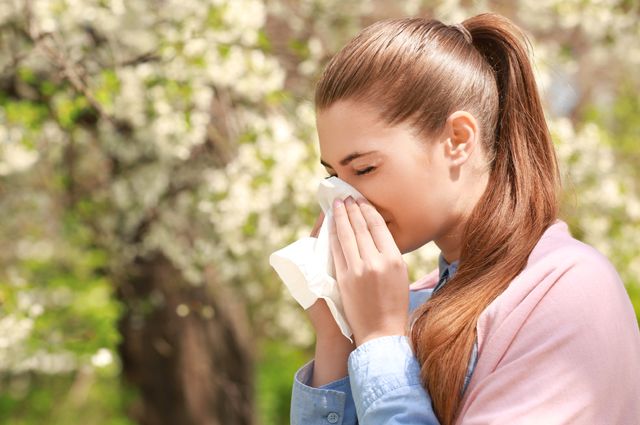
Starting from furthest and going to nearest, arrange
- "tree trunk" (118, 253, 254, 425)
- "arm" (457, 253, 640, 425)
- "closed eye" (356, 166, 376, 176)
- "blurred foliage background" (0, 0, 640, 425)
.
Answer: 1. "tree trunk" (118, 253, 254, 425)
2. "blurred foliage background" (0, 0, 640, 425)
3. "closed eye" (356, 166, 376, 176)
4. "arm" (457, 253, 640, 425)

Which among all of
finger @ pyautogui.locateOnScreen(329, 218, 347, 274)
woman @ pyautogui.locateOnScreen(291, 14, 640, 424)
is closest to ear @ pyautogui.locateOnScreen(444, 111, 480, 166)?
woman @ pyautogui.locateOnScreen(291, 14, 640, 424)

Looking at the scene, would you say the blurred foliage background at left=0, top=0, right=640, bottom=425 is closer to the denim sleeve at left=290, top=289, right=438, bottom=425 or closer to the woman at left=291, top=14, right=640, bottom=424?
the woman at left=291, top=14, right=640, bottom=424

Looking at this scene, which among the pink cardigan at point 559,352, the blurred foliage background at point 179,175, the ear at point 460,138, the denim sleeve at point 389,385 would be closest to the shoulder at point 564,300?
the pink cardigan at point 559,352

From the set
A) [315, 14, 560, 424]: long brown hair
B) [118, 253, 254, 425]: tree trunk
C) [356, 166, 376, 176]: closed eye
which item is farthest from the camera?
[118, 253, 254, 425]: tree trunk

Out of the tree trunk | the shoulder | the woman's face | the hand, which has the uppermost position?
the woman's face

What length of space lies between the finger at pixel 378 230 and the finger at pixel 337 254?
71 mm

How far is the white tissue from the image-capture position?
146cm

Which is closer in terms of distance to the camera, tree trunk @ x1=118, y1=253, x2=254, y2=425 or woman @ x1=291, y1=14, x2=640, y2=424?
woman @ x1=291, y1=14, x2=640, y2=424

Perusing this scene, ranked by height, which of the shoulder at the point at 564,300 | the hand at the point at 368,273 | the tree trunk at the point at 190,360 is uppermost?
the hand at the point at 368,273

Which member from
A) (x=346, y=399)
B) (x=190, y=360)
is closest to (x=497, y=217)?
(x=346, y=399)

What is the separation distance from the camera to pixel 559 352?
121 centimetres

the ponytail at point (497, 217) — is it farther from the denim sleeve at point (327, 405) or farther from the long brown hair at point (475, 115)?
the denim sleeve at point (327, 405)

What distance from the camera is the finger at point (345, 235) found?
4.75 ft

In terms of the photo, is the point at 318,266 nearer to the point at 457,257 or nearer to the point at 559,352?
the point at 457,257
